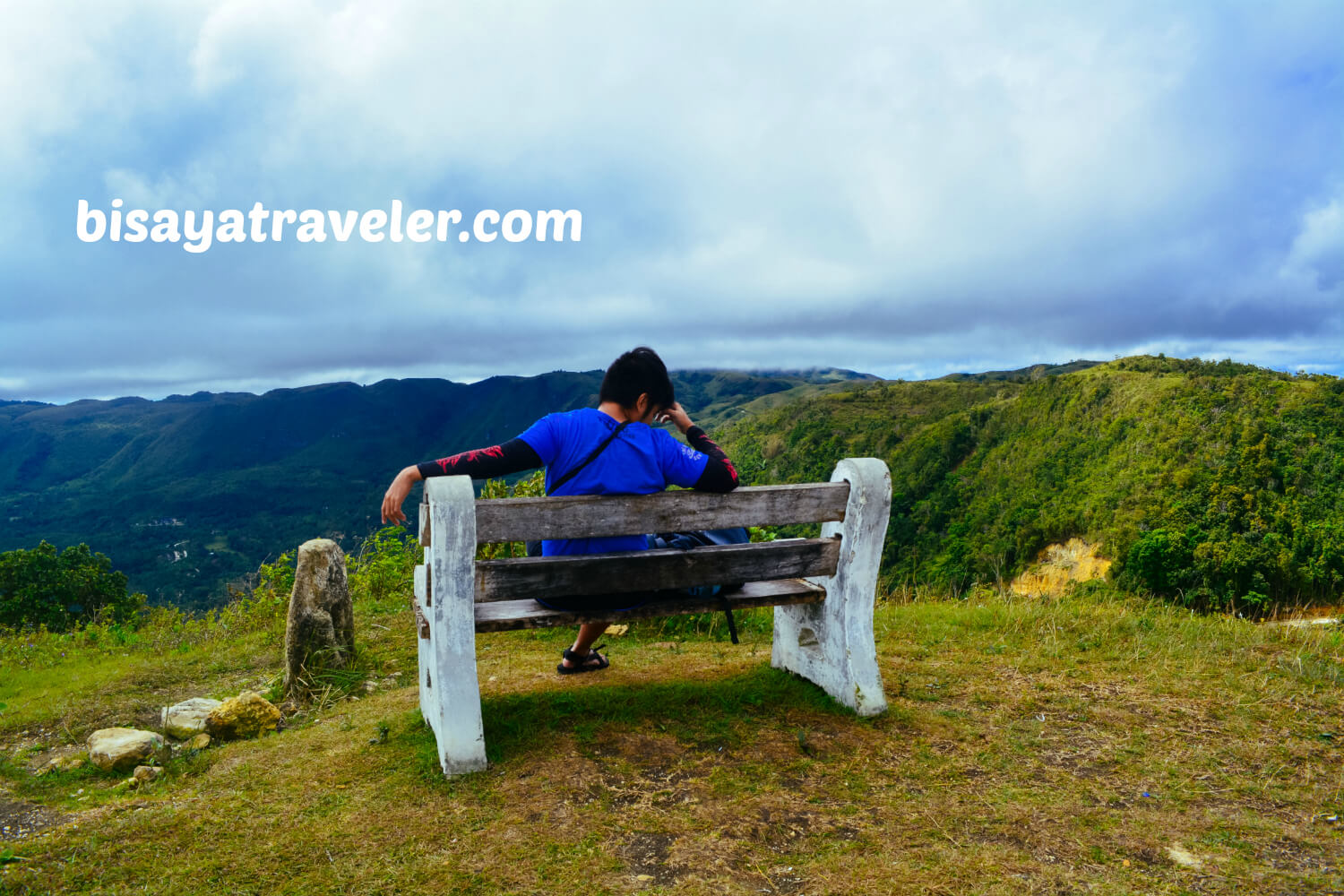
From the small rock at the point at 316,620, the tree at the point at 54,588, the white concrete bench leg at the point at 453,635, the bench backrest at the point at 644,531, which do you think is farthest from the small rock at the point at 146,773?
the tree at the point at 54,588

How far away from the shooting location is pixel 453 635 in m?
3.59

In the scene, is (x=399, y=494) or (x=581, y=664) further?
(x=581, y=664)

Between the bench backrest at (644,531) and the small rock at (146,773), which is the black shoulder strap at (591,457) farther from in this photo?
the small rock at (146,773)

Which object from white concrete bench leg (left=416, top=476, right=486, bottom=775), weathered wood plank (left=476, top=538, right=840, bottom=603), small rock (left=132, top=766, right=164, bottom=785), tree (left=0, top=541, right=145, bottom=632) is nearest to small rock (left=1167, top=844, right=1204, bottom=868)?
weathered wood plank (left=476, top=538, right=840, bottom=603)

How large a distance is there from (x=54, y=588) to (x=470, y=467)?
127ft

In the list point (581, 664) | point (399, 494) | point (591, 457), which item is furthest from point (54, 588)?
point (591, 457)

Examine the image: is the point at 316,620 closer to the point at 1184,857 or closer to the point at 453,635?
the point at 453,635

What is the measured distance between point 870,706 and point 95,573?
4040 cm

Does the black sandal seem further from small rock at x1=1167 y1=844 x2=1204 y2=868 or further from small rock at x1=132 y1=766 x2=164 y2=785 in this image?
small rock at x1=1167 y1=844 x2=1204 y2=868

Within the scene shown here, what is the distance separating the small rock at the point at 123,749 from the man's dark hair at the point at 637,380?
3134mm

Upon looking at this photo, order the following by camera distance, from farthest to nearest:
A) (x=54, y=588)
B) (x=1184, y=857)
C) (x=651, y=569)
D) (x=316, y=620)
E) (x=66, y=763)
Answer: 1. (x=54, y=588)
2. (x=316, y=620)
3. (x=66, y=763)
4. (x=651, y=569)
5. (x=1184, y=857)

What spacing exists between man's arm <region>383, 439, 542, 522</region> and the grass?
50.3 inches

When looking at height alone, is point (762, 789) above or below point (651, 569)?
below

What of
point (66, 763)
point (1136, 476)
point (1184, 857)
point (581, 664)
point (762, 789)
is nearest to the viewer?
point (1184, 857)
